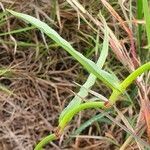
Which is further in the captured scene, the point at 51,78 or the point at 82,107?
the point at 51,78

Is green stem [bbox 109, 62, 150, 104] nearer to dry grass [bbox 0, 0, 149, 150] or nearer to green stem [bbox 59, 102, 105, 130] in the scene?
green stem [bbox 59, 102, 105, 130]

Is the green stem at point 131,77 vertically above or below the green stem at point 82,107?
above

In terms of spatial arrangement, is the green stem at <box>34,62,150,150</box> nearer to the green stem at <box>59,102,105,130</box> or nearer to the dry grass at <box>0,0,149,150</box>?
the green stem at <box>59,102,105,130</box>

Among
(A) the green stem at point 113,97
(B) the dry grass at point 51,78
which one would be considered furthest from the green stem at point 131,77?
(B) the dry grass at point 51,78

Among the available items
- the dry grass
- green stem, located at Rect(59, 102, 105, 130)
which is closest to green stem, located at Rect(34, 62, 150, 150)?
green stem, located at Rect(59, 102, 105, 130)

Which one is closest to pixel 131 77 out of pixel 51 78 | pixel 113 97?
pixel 113 97

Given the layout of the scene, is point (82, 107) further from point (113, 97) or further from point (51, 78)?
point (51, 78)

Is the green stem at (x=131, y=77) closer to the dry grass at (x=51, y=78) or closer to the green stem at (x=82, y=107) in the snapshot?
the green stem at (x=82, y=107)

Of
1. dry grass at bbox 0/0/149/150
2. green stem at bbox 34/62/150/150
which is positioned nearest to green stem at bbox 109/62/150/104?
green stem at bbox 34/62/150/150

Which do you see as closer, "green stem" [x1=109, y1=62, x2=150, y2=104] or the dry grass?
"green stem" [x1=109, y1=62, x2=150, y2=104]

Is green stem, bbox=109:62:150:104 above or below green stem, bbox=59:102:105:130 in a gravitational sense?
above

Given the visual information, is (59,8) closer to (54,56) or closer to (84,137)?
(54,56)
